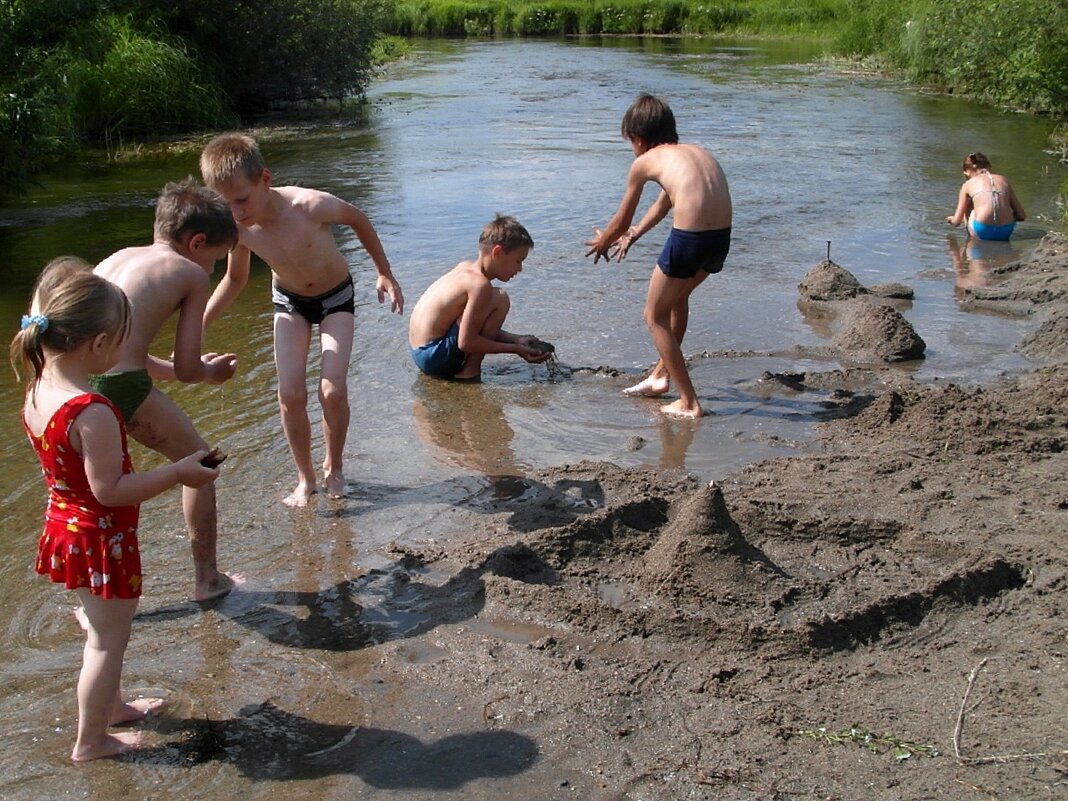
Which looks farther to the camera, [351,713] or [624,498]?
[624,498]

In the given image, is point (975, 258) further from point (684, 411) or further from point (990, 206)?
point (684, 411)

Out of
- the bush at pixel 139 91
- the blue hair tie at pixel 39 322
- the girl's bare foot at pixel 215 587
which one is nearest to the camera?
the blue hair tie at pixel 39 322

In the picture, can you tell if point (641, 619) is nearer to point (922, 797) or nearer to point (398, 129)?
point (922, 797)

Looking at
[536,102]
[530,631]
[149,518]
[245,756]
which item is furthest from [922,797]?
[536,102]

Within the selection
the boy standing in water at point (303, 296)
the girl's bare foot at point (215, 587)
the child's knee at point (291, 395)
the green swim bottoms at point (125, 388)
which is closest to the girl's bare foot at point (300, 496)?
the boy standing in water at point (303, 296)

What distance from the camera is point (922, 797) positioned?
3.08 metres

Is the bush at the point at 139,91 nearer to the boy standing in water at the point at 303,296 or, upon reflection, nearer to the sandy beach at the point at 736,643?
the boy standing in water at the point at 303,296

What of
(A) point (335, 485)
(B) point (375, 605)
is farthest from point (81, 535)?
(A) point (335, 485)

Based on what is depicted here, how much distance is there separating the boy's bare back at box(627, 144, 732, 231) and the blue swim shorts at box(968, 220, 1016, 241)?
5.03 metres

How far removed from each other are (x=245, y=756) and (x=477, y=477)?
240cm

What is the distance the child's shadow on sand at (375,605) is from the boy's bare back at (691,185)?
264 centimetres

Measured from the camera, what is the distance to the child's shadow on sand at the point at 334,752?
3342 millimetres

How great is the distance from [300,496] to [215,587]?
937 mm

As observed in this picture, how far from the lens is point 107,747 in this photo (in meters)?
3.44
